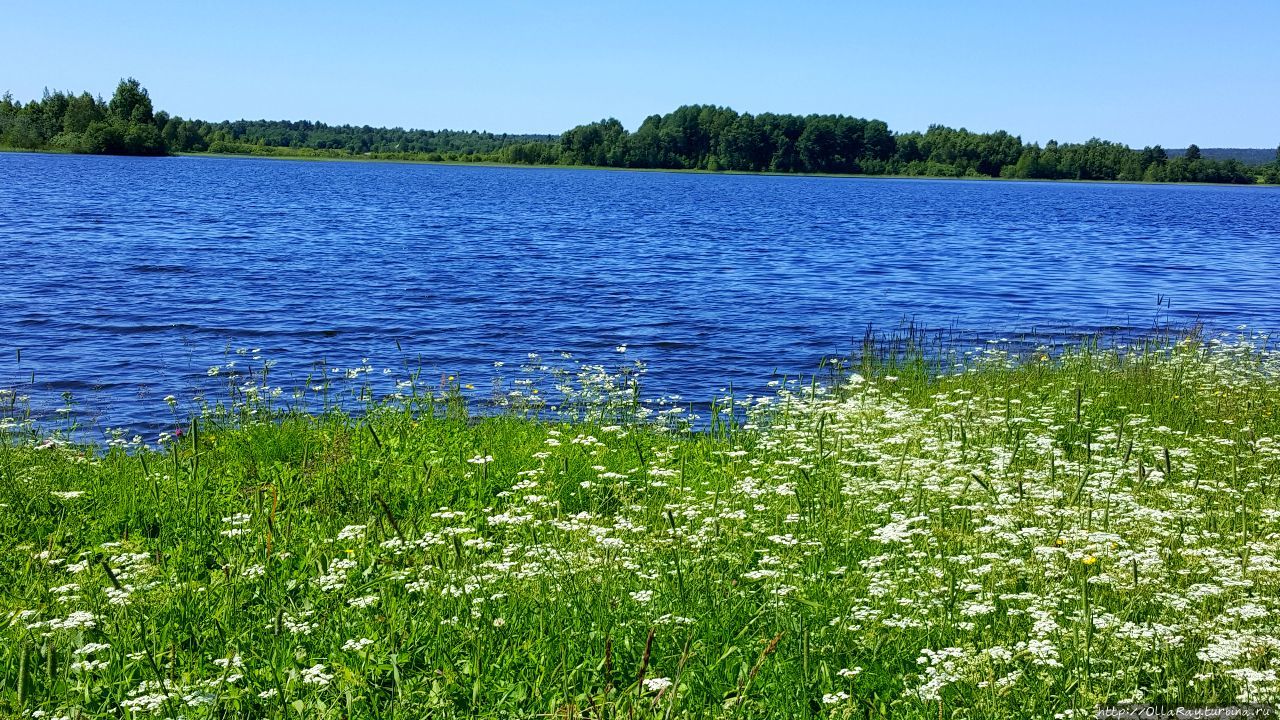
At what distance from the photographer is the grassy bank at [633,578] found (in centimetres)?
438

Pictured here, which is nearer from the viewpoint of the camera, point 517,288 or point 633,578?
point 633,578

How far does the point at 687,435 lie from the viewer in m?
11.2

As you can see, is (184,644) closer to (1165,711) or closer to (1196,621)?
(1165,711)

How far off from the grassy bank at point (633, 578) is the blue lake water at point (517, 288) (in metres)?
6.73

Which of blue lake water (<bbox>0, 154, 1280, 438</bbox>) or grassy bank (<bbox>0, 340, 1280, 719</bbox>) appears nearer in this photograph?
grassy bank (<bbox>0, 340, 1280, 719</bbox>)

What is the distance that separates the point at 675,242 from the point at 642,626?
1647 inches

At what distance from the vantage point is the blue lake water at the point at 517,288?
60.4ft

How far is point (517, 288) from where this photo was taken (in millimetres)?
28469

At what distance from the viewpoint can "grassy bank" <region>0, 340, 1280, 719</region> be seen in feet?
14.4

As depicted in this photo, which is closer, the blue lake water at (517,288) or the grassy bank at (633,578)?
the grassy bank at (633,578)

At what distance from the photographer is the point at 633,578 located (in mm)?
5801

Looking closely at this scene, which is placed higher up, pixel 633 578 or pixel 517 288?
pixel 633 578

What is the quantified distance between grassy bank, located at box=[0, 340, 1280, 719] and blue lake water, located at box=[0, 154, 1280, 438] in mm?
6726

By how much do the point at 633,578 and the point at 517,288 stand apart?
23227mm
